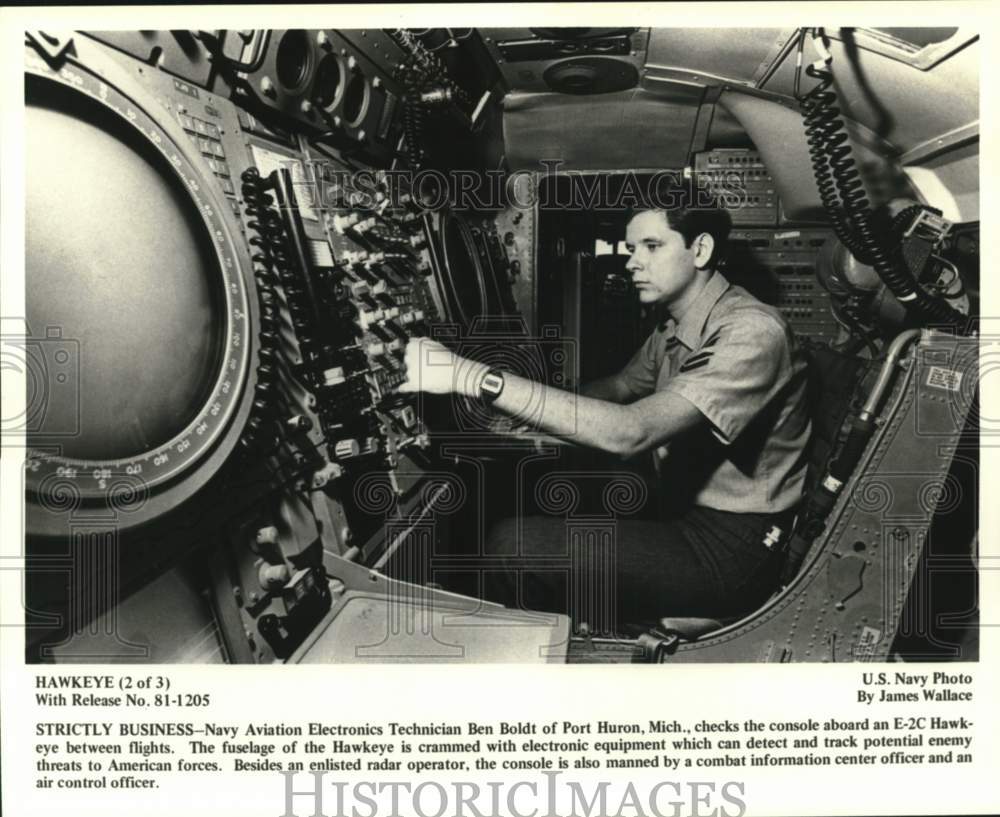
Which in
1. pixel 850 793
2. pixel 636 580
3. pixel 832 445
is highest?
pixel 832 445

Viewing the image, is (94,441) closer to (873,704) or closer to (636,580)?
(636,580)

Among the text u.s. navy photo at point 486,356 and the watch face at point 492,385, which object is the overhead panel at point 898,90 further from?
the watch face at point 492,385

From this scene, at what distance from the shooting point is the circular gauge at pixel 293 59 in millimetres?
1303

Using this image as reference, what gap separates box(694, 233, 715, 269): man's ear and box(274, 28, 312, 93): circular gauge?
103 cm

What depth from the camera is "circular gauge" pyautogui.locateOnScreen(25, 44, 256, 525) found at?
3.00 feet

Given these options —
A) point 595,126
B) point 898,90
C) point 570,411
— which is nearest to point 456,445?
point 570,411

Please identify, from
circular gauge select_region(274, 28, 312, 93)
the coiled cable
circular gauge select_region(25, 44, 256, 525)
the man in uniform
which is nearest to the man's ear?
the man in uniform

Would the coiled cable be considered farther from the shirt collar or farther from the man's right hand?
the man's right hand

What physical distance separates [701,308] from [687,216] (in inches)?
10.0

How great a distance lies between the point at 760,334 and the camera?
5.29 feet

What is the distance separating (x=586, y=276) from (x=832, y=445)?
0.88m

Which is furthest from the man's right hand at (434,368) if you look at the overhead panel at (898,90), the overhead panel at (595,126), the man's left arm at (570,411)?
the overhead panel at (898,90)

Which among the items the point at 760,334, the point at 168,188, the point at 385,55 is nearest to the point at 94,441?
the point at 168,188

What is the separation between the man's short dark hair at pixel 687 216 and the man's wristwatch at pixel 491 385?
67 cm
